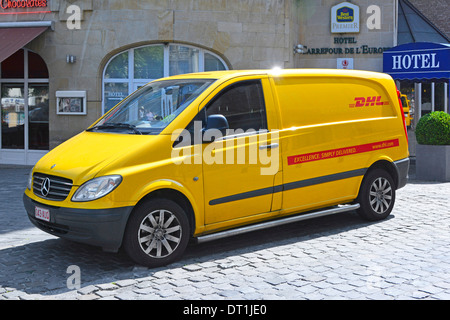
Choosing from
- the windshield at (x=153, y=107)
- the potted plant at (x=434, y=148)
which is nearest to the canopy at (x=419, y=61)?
the potted plant at (x=434, y=148)

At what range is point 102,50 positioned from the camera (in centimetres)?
1634

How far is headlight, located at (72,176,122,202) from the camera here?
5.73 metres

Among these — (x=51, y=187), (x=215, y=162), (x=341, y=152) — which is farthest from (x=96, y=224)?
(x=341, y=152)

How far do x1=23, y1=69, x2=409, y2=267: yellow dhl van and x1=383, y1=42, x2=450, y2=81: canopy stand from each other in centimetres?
877

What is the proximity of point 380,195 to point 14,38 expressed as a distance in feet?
36.8

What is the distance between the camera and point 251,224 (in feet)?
23.1

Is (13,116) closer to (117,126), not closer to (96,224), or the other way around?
(117,126)

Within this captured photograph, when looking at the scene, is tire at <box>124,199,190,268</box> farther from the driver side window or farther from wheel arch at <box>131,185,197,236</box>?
the driver side window

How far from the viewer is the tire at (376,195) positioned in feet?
26.2

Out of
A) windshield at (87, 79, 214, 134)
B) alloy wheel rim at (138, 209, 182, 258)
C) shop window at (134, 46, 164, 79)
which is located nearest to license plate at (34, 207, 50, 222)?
alloy wheel rim at (138, 209, 182, 258)

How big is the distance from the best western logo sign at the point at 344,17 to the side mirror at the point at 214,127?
13170 millimetres

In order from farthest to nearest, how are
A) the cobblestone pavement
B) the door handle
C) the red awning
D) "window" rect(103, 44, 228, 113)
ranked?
"window" rect(103, 44, 228, 113)
the red awning
the door handle
the cobblestone pavement
